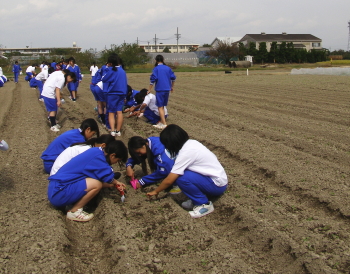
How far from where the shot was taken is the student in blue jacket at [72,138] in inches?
171

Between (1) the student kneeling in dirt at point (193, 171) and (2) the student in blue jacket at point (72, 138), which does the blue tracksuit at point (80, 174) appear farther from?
(2) the student in blue jacket at point (72, 138)

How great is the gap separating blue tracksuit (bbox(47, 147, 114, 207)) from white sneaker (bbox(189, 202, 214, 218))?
91 cm

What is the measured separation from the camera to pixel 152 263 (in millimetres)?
2879

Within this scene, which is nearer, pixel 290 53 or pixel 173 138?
pixel 173 138

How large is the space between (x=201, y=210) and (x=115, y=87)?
380 centimetres

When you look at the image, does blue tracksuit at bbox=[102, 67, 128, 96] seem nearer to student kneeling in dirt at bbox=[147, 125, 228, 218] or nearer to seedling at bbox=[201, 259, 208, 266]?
student kneeling in dirt at bbox=[147, 125, 228, 218]

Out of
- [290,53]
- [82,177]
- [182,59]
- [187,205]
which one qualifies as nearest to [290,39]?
[290,53]

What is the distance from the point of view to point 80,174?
359 cm

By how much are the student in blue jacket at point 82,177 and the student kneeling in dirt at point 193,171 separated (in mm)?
536

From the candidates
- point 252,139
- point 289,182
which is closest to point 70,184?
point 289,182

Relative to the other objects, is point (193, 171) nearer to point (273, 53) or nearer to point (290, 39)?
point (273, 53)

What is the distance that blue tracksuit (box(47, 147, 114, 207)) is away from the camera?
3.56 m

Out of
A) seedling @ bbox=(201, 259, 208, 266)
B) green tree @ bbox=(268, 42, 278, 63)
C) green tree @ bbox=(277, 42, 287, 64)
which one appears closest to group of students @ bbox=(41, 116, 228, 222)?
seedling @ bbox=(201, 259, 208, 266)

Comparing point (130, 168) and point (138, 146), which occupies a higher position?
point (138, 146)
